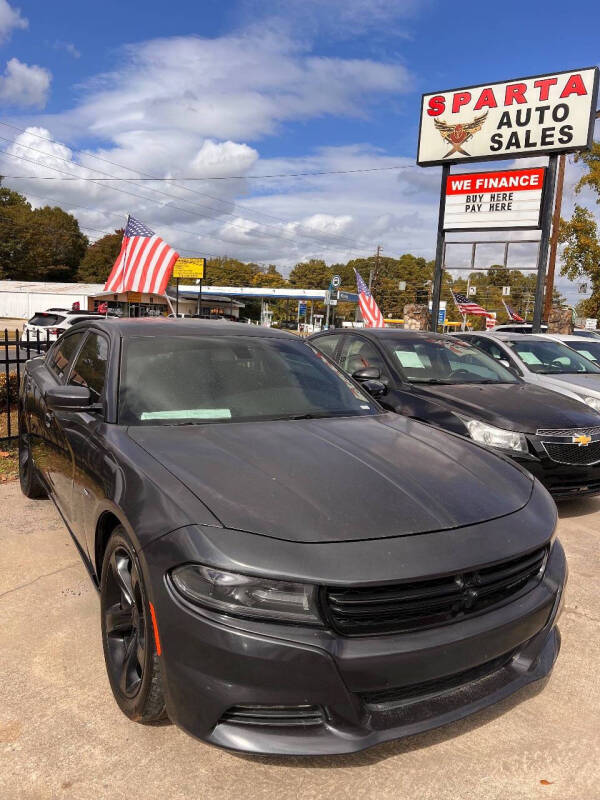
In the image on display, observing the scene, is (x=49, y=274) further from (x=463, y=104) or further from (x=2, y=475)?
(x=2, y=475)

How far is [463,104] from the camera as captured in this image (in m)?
13.3

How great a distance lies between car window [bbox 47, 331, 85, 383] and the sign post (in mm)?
9843

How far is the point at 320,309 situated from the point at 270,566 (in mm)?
92785

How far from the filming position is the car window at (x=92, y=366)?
3.17 metres

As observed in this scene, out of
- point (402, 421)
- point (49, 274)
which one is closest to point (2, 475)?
point (402, 421)

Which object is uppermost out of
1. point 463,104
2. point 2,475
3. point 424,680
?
point 463,104

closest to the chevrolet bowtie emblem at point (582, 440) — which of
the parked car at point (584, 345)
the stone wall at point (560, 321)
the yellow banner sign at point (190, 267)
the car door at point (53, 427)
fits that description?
the car door at point (53, 427)

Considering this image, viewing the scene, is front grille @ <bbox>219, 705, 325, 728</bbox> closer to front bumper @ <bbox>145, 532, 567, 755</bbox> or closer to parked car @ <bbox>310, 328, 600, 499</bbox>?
front bumper @ <bbox>145, 532, 567, 755</bbox>

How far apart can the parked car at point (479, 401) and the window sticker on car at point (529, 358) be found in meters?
1.74

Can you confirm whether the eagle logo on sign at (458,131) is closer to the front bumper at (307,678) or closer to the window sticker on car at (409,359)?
the window sticker on car at (409,359)

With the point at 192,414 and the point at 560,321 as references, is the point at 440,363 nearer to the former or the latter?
the point at 192,414

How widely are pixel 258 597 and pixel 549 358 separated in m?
7.41

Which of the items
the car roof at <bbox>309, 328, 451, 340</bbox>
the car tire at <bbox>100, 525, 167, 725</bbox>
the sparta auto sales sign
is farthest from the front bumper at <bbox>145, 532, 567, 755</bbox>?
the sparta auto sales sign

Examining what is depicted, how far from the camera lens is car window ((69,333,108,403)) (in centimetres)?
317
